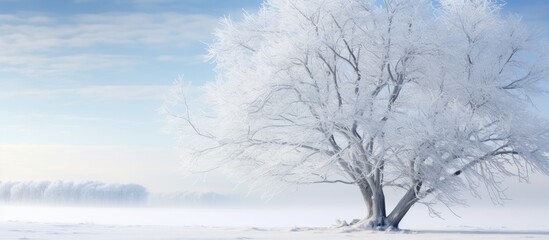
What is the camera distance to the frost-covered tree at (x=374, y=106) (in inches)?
829

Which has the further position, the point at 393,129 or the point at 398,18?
the point at 398,18

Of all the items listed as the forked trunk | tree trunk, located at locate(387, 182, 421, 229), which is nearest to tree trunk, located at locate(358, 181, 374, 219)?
the forked trunk

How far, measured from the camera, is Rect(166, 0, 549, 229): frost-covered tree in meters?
21.0

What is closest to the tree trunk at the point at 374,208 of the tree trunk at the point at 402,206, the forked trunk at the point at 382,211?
the forked trunk at the point at 382,211

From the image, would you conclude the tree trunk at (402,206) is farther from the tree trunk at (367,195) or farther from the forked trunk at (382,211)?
the tree trunk at (367,195)

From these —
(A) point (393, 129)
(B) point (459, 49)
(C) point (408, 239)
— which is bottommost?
(C) point (408, 239)

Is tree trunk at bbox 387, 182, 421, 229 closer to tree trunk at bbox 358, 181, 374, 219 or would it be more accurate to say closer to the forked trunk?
the forked trunk

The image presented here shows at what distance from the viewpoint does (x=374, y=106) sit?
21.2 meters

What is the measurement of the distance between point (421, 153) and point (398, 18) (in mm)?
4243

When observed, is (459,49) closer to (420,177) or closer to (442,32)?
(442,32)

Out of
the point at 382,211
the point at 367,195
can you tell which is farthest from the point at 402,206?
the point at 367,195

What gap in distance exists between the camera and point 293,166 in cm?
2212

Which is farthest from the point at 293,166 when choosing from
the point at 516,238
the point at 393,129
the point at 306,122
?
the point at 516,238

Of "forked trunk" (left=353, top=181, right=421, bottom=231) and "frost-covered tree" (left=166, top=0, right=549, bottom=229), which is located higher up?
"frost-covered tree" (left=166, top=0, right=549, bottom=229)
